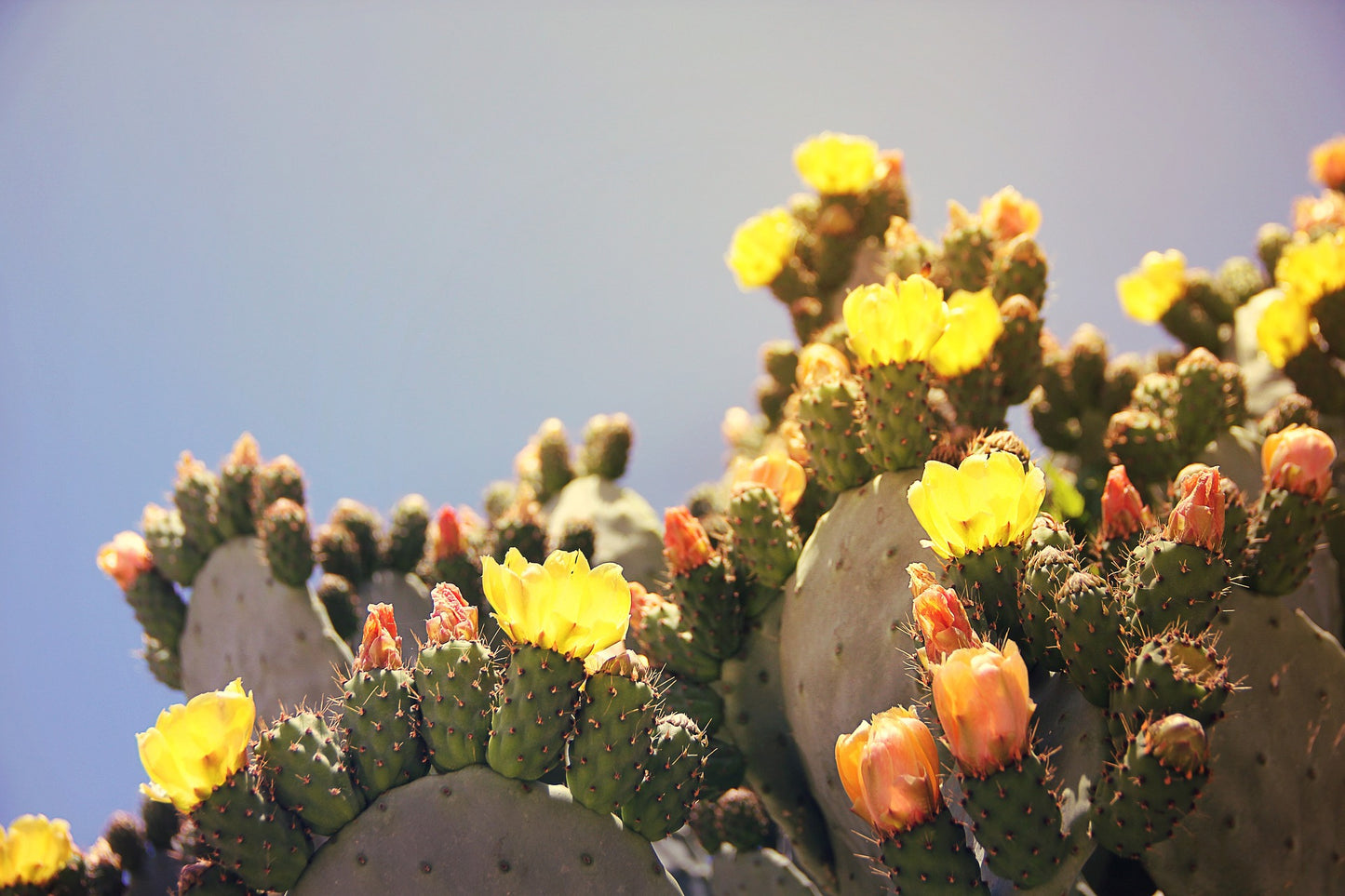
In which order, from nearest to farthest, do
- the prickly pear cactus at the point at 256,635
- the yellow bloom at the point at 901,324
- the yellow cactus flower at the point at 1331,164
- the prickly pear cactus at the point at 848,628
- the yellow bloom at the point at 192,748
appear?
the yellow bloom at the point at 192,748, the prickly pear cactus at the point at 848,628, the yellow bloom at the point at 901,324, the prickly pear cactus at the point at 256,635, the yellow cactus flower at the point at 1331,164

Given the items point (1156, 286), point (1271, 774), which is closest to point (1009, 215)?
point (1156, 286)

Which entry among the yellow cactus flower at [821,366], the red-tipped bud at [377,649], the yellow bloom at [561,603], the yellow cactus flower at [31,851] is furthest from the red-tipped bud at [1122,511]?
the yellow cactus flower at [31,851]

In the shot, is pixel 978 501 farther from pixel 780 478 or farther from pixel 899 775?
pixel 780 478

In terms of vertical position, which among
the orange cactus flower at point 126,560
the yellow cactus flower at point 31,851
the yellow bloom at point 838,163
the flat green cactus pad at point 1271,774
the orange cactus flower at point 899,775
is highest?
the yellow bloom at point 838,163

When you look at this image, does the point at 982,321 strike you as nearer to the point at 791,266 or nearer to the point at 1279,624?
the point at 1279,624

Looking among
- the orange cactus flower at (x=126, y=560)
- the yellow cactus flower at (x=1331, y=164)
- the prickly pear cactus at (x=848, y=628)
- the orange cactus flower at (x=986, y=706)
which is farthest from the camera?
the yellow cactus flower at (x=1331, y=164)

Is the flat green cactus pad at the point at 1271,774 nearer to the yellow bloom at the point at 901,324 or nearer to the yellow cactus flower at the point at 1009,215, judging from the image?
the yellow bloom at the point at 901,324

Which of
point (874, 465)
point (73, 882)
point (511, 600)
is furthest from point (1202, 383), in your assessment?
point (73, 882)
